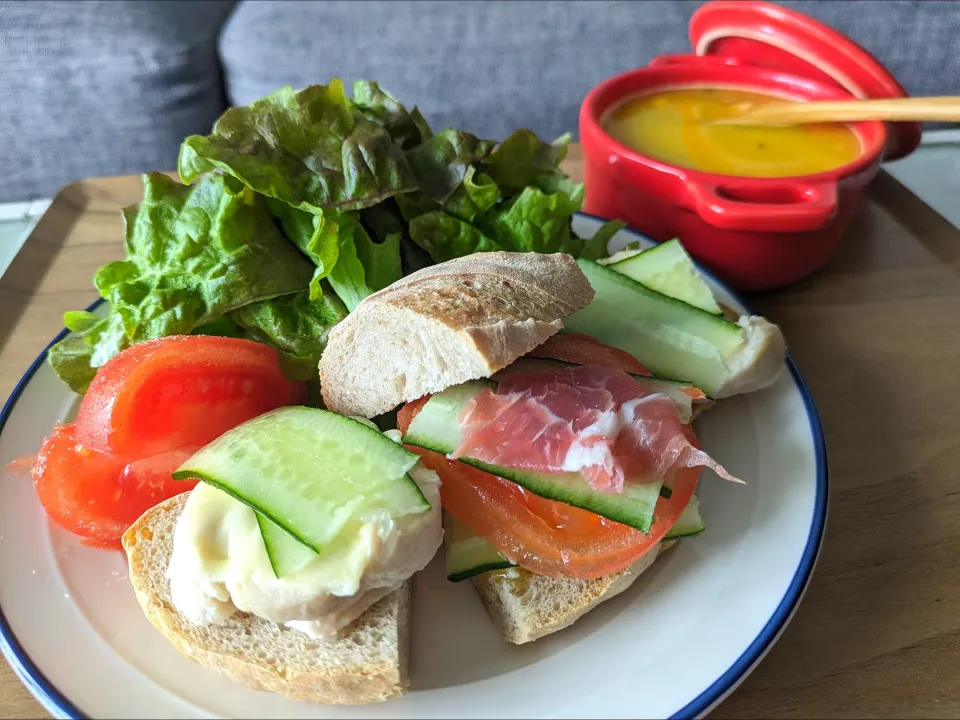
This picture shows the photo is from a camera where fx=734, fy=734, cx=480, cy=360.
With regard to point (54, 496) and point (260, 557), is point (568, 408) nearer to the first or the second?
point (260, 557)

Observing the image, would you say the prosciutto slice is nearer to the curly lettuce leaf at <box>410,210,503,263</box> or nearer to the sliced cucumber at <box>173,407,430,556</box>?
the sliced cucumber at <box>173,407,430,556</box>

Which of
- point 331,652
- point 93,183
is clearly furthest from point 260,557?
point 93,183

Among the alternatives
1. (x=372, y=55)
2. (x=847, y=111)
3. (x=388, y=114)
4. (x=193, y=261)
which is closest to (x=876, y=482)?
(x=847, y=111)

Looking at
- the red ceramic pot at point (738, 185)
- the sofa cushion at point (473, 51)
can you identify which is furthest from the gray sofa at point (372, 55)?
the red ceramic pot at point (738, 185)

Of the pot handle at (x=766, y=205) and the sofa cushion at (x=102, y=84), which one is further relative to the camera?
the sofa cushion at (x=102, y=84)

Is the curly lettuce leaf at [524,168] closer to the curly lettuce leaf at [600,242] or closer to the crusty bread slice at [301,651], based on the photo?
the curly lettuce leaf at [600,242]
